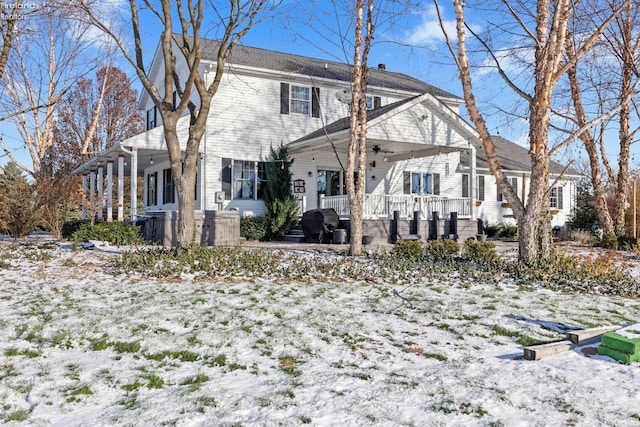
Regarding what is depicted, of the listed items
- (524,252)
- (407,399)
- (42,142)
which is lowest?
(407,399)

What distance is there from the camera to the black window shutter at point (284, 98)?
1792 centimetres

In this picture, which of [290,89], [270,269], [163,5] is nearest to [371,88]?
[290,89]

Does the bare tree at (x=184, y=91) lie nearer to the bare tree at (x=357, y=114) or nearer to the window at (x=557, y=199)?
the bare tree at (x=357, y=114)

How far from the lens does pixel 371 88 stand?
19422 millimetres

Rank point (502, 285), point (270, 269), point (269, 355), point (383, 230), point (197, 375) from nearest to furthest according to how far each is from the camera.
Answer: point (197, 375), point (269, 355), point (502, 285), point (270, 269), point (383, 230)

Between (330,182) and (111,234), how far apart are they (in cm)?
820

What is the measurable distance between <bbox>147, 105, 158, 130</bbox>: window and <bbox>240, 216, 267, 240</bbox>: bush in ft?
22.6

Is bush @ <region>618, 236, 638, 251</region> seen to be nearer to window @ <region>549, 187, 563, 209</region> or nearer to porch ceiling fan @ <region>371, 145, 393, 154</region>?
porch ceiling fan @ <region>371, 145, 393, 154</region>

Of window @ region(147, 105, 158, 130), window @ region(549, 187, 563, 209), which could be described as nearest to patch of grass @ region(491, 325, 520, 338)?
window @ region(147, 105, 158, 130)

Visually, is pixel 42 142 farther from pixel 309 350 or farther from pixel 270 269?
pixel 309 350

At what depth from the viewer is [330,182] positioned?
19.0m

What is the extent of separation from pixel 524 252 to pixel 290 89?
11.1 m

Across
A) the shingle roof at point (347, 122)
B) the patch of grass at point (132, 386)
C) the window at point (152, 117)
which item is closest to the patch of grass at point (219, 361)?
the patch of grass at point (132, 386)

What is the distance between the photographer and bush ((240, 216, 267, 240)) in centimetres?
1616
